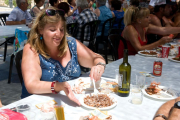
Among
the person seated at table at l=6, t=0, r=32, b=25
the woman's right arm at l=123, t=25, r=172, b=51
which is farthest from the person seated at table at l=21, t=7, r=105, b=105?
the person seated at table at l=6, t=0, r=32, b=25

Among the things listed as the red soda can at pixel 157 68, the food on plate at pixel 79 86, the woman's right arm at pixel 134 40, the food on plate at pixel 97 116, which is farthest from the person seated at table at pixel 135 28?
the food on plate at pixel 97 116

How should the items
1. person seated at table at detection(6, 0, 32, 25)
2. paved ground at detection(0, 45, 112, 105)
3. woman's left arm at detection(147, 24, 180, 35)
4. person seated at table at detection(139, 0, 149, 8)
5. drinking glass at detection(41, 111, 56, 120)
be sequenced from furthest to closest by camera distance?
person seated at table at detection(139, 0, 149, 8)
person seated at table at detection(6, 0, 32, 25)
woman's left arm at detection(147, 24, 180, 35)
paved ground at detection(0, 45, 112, 105)
drinking glass at detection(41, 111, 56, 120)

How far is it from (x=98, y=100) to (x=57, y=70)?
710 millimetres

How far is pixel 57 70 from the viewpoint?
1.86 meters

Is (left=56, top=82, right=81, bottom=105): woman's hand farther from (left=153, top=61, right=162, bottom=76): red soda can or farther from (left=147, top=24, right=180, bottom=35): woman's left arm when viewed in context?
(left=147, top=24, right=180, bottom=35): woman's left arm

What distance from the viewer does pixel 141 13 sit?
3074 mm

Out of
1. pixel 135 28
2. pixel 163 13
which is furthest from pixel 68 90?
pixel 163 13

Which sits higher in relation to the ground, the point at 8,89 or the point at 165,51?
the point at 165,51

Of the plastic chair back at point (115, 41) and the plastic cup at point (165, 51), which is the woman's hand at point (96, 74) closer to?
the plastic cup at point (165, 51)

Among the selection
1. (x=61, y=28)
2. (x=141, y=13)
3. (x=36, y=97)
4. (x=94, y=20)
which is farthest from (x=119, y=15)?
(x=36, y=97)

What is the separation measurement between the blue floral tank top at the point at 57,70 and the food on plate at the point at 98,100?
60 cm

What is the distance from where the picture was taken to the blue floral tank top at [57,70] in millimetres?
1809

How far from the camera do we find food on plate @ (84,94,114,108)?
1.23 metres

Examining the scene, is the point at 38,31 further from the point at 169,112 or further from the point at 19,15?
the point at 19,15
